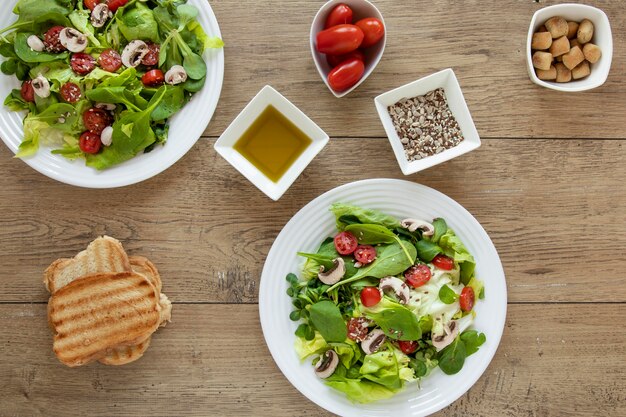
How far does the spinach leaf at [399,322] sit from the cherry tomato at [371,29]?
699mm

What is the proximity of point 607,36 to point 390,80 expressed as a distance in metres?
0.59

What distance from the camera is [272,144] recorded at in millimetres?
1679

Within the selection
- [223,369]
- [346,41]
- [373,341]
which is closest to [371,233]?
[373,341]

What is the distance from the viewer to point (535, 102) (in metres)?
1.74

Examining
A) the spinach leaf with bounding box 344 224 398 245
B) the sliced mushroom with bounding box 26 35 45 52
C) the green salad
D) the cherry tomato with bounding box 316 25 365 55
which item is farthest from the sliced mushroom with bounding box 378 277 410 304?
the sliced mushroom with bounding box 26 35 45 52

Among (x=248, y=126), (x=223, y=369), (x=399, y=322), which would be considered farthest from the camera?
(x=223, y=369)

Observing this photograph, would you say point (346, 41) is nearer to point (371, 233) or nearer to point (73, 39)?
point (371, 233)

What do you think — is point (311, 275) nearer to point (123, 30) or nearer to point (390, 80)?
point (390, 80)

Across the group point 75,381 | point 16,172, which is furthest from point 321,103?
point 75,381

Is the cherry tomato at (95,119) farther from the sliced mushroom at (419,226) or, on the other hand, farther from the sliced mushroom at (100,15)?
the sliced mushroom at (419,226)

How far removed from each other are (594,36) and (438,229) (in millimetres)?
693

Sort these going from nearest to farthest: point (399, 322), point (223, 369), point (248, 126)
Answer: point (399, 322)
point (248, 126)
point (223, 369)

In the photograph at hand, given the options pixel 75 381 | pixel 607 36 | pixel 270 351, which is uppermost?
pixel 607 36

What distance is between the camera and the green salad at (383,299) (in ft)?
5.22
